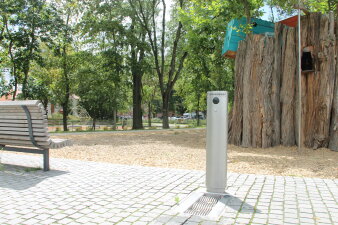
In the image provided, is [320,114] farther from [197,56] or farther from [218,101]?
[197,56]

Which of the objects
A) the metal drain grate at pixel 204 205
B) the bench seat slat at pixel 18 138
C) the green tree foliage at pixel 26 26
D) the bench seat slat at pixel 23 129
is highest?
the green tree foliage at pixel 26 26

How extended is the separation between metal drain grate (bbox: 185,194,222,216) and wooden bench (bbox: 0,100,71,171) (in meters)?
3.03

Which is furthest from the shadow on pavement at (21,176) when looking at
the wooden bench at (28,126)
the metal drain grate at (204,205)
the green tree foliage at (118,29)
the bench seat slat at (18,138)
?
the green tree foliage at (118,29)

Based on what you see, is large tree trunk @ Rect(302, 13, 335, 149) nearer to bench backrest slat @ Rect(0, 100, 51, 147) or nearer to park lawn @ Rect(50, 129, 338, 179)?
park lawn @ Rect(50, 129, 338, 179)

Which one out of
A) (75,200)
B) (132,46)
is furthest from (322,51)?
(132,46)

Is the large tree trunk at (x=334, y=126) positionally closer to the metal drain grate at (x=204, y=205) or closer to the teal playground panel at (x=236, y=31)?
the teal playground panel at (x=236, y=31)

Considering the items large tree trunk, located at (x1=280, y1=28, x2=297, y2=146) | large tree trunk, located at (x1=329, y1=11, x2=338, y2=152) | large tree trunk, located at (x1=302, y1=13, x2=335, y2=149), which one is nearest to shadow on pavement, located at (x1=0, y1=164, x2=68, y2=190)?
large tree trunk, located at (x1=280, y1=28, x2=297, y2=146)

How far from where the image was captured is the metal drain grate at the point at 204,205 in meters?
3.67

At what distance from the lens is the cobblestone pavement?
11.4 ft

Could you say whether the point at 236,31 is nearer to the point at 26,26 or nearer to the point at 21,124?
the point at 21,124

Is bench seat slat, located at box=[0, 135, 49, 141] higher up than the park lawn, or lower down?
higher up

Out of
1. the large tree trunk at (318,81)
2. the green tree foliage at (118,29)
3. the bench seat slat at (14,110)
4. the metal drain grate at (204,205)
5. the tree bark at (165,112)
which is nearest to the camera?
the metal drain grate at (204,205)

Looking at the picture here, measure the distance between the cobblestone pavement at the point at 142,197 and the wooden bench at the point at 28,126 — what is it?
0.50 m

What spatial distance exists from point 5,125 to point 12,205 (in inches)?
110
